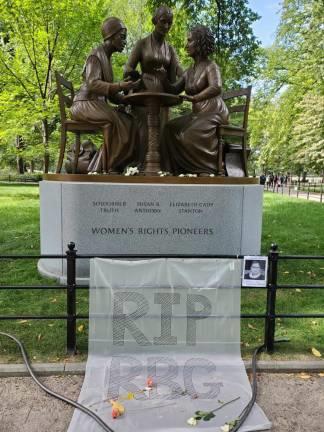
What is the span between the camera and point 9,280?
23.0ft

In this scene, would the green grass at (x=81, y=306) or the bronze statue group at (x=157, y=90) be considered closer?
the green grass at (x=81, y=306)

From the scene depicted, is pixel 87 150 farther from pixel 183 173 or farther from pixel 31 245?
pixel 31 245

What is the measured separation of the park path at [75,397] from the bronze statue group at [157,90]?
3.88m

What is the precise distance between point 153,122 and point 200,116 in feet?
2.48

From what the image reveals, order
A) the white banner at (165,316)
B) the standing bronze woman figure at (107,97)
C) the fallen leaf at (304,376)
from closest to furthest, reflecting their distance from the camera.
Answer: the fallen leaf at (304,376)
the white banner at (165,316)
the standing bronze woman figure at (107,97)

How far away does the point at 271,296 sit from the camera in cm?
440

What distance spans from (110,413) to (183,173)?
183 inches

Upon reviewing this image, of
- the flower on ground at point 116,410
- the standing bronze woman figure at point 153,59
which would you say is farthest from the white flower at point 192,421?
the standing bronze woman figure at point 153,59

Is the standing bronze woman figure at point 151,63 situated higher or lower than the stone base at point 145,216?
higher

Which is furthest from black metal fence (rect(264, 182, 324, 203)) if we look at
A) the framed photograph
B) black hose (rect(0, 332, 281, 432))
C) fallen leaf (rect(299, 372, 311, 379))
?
black hose (rect(0, 332, 281, 432))

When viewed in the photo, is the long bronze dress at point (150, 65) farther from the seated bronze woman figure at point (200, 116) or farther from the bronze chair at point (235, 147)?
the bronze chair at point (235, 147)

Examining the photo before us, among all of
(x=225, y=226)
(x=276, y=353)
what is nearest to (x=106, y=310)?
(x=276, y=353)

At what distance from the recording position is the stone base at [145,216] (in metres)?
6.52

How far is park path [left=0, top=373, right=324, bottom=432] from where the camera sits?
334cm
